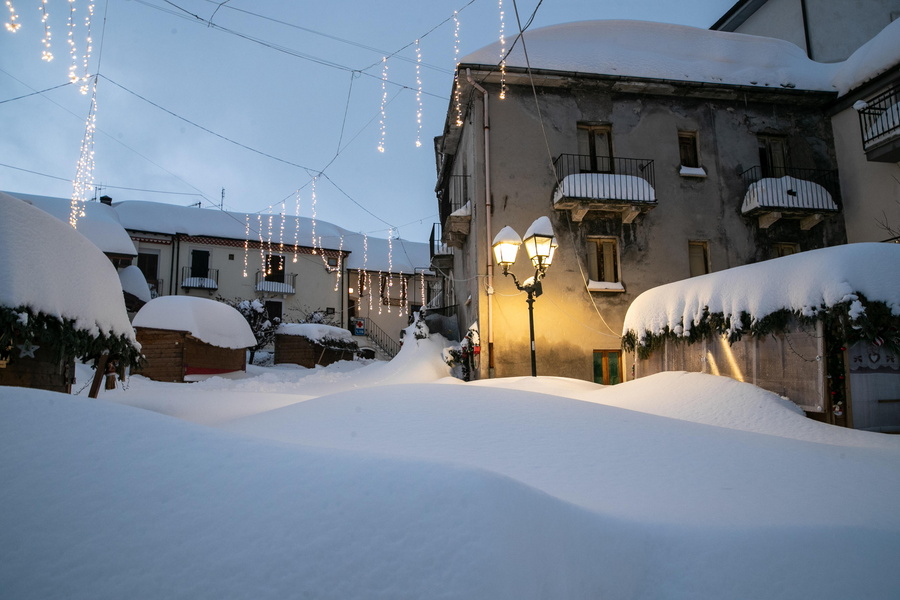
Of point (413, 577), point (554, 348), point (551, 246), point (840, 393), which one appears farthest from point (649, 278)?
point (413, 577)

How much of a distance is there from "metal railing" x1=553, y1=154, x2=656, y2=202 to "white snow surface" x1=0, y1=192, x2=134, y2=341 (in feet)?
34.1

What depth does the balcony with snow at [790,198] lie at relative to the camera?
13.6 m

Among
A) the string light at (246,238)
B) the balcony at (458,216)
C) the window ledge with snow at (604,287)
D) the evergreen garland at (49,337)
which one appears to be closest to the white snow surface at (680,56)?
the balcony at (458,216)

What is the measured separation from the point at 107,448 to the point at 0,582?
68 centimetres

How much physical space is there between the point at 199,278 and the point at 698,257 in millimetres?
24156

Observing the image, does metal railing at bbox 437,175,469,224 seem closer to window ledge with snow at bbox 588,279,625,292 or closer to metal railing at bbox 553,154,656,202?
metal railing at bbox 553,154,656,202

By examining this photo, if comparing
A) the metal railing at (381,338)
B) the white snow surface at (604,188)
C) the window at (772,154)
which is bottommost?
the metal railing at (381,338)

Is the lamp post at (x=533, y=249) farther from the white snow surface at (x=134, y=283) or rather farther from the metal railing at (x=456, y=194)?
the white snow surface at (x=134, y=283)

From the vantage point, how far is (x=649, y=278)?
45.1ft

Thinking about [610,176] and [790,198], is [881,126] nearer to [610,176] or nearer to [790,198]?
[790,198]

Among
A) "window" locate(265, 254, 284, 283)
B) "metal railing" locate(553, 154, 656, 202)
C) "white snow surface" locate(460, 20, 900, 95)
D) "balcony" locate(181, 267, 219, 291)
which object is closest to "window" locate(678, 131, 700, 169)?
"metal railing" locate(553, 154, 656, 202)

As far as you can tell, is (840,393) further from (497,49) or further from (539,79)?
(497,49)

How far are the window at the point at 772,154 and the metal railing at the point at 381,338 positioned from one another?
21.8 meters

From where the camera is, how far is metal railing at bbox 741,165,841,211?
537 inches
